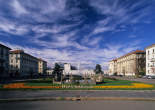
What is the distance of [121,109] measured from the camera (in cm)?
616

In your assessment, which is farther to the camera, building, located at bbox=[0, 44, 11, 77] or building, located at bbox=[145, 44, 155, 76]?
building, located at bbox=[145, 44, 155, 76]

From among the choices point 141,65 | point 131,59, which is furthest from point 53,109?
point 131,59

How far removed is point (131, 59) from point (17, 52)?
69.4 m

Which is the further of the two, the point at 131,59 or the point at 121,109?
the point at 131,59

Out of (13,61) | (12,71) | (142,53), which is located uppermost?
(142,53)

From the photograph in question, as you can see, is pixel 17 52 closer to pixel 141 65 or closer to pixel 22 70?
pixel 22 70

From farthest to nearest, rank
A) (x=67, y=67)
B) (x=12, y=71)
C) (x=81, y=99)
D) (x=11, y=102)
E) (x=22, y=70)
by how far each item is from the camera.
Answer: (x=67, y=67)
(x=22, y=70)
(x=12, y=71)
(x=81, y=99)
(x=11, y=102)

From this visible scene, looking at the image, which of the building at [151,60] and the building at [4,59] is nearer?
the building at [4,59]

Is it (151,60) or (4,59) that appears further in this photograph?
(151,60)

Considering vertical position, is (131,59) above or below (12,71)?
above

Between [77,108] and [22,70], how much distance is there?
62682 mm

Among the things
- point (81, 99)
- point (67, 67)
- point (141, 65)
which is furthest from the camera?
point (67, 67)

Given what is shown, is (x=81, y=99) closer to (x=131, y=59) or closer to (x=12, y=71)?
(x=12, y=71)

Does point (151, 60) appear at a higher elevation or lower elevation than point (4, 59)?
lower
